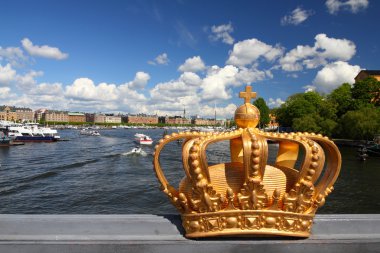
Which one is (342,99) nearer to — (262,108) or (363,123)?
(363,123)

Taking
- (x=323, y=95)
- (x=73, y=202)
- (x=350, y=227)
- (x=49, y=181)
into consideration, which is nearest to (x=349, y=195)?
(x=73, y=202)

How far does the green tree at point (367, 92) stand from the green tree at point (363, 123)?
7.29 metres

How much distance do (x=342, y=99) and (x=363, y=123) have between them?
14390 mm

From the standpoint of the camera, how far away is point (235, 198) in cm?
350

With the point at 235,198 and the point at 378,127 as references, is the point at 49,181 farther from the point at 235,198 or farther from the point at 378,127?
the point at 378,127

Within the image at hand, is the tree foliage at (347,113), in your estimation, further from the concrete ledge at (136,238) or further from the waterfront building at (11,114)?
the waterfront building at (11,114)

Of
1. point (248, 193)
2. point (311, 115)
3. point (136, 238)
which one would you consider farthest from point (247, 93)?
point (311, 115)

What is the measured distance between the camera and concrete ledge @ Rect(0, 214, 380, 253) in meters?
3.29

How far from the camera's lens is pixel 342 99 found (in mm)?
59969

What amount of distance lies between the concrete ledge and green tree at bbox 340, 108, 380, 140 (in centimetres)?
4898

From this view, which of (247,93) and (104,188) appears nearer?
(247,93)

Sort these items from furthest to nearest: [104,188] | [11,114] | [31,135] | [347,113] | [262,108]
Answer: [11,114], [262,108], [31,135], [347,113], [104,188]

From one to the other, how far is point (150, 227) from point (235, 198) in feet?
3.18

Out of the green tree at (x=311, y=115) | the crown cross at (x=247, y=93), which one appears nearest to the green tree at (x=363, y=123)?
the green tree at (x=311, y=115)
